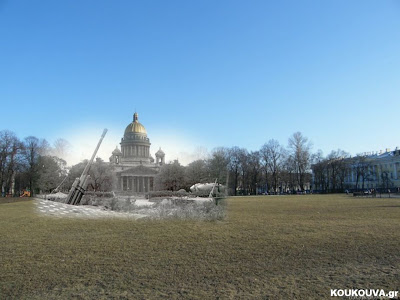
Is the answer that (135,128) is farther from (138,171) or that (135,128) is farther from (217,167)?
(217,167)

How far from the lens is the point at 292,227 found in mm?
12984

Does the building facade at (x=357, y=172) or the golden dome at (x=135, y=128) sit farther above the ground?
the golden dome at (x=135, y=128)

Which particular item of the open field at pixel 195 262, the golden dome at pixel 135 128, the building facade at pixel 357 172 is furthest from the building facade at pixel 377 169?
the open field at pixel 195 262

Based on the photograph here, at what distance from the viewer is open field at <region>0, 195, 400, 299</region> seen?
5719 millimetres

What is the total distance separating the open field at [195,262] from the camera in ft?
18.8

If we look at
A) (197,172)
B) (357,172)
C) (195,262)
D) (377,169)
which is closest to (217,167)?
(197,172)

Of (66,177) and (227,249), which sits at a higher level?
(66,177)

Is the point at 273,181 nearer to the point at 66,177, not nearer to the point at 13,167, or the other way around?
the point at 13,167

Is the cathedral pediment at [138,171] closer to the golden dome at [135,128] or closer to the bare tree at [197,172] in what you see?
the bare tree at [197,172]

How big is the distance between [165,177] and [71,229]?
28.3ft

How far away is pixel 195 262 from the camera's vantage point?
24.7 feet

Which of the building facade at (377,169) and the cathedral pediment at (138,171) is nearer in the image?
the cathedral pediment at (138,171)

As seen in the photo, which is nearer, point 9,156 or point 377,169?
point 9,156

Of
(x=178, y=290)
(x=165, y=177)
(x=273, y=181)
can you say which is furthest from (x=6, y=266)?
(x=273, y=181)
